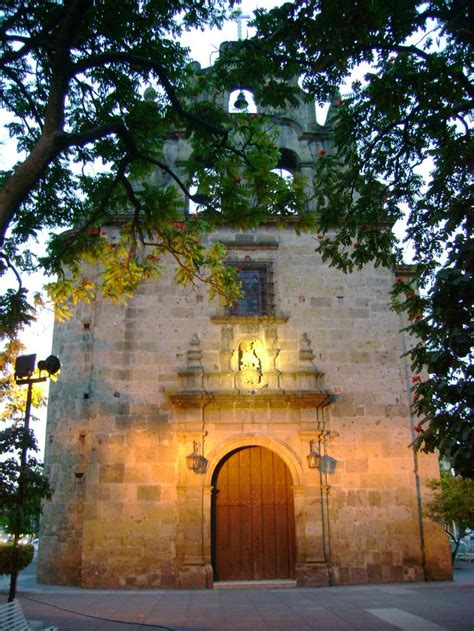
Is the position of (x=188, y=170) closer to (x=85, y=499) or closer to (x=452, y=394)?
(x=452, y=394)

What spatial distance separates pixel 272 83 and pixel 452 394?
4.64 metres

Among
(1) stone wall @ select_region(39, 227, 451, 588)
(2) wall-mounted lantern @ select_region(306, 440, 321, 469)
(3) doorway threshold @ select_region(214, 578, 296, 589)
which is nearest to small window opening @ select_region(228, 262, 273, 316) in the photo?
(1) stone wall @ select_region(39, 227, 451, 588)

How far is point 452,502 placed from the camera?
446 inches

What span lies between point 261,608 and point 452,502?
4.41 metres

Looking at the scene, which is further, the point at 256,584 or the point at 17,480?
the point at 256,584

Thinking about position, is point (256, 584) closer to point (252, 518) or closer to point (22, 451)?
point (252, 518)

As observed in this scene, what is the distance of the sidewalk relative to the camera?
25.4 feet

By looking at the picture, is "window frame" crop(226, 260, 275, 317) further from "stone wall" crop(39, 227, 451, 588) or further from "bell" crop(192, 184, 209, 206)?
"bell" crop(192, 184, 209, 206)

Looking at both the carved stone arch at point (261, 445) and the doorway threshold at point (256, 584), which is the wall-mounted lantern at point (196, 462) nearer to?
the carved stone arch at point (261, 445)

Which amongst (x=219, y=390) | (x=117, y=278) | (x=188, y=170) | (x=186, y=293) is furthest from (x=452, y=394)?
(x=186, y=293)

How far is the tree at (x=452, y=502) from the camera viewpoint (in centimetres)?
1116

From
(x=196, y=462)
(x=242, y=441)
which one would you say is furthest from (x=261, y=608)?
(x=242, y=441)

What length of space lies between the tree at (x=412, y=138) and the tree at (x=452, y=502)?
499 centimetres

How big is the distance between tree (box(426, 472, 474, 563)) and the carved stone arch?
270 centimetres
